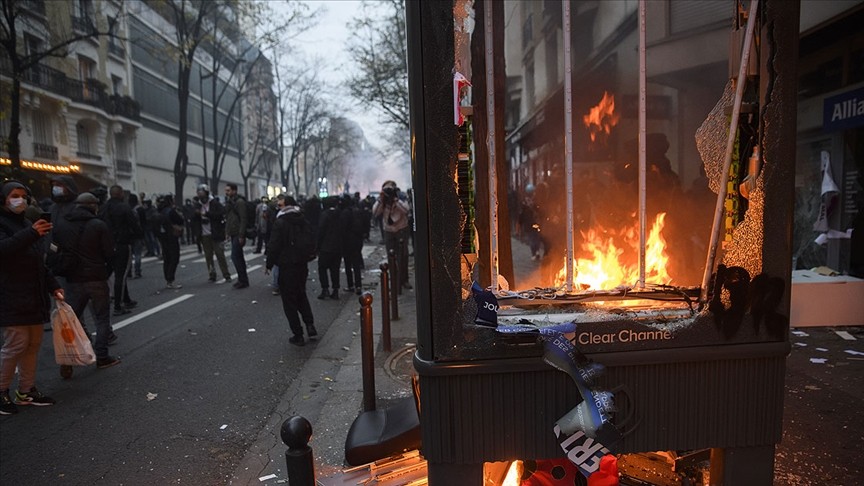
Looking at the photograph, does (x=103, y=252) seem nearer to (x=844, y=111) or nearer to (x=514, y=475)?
(x=514, y=475)

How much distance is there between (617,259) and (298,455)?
206cm

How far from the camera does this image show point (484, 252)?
2.72 metres

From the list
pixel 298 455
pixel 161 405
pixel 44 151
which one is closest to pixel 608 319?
pixel 298 455

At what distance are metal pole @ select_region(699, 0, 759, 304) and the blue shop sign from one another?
6.15 metres

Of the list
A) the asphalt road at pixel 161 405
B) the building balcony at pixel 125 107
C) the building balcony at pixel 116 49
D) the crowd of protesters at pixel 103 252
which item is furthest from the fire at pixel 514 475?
the building balcony at pixel 116 49

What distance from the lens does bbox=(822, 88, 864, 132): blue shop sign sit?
6.55 meters

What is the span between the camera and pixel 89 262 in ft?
19.0

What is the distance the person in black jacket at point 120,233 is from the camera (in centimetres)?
823

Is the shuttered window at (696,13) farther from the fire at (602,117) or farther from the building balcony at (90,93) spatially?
the building balcony at (90,93)

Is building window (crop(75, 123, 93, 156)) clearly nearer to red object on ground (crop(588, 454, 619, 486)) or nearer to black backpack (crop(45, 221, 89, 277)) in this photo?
black backpack (crop(45, 221, 89, 277))

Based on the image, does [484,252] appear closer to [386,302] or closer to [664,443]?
[664,443]

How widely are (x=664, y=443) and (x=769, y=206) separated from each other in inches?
39.2

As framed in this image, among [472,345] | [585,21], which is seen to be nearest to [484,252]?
[472,345]

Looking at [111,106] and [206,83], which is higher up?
[206,83]
